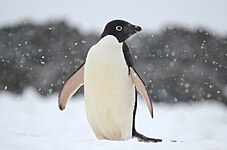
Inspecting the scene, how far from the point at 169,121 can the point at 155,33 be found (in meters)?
3.34

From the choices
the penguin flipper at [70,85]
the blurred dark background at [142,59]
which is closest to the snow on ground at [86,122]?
the penguin flipper at [70,85]

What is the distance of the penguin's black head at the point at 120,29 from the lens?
109 inches

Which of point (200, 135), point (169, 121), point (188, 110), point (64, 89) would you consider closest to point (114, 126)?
point (64, 89)

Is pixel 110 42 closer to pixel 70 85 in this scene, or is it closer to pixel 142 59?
pixel 70 85

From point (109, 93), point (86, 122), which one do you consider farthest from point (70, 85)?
point (86, 122)

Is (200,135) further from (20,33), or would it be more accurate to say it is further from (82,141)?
(20,33)

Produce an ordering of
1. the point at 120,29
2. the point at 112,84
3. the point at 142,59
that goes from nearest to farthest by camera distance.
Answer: the point at 112,84
the point at 120,29
the point at 142,59

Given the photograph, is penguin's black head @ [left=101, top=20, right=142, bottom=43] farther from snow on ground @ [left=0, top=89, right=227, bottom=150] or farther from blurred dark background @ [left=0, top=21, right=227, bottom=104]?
blurred dark background @ [left=0, top=21, right=227, bottom=104]

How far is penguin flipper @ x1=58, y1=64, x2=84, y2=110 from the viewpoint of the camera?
3.00 metres

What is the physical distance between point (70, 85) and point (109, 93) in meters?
0.45

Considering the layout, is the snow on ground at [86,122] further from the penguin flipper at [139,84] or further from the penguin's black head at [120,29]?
the penguin's black head at [120,29]

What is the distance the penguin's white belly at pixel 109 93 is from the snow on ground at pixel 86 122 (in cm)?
22

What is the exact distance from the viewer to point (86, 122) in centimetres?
467

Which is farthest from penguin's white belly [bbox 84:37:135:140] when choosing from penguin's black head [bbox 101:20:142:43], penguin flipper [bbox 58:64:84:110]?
penguin flipper [bbox 58:64:84:110]
